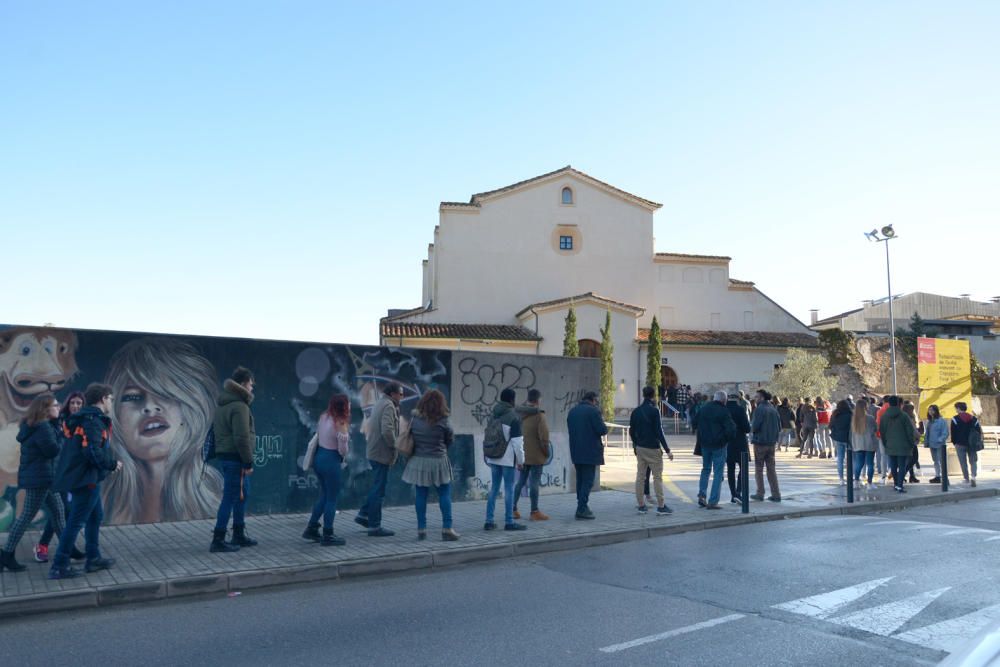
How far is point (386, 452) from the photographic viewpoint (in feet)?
30.7

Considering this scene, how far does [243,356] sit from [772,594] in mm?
7540

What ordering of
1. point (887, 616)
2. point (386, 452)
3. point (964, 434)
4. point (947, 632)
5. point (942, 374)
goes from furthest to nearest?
point (942, 374)
point (964, 434)
point (386, 452)
point (887, 616)
point (947, 632)

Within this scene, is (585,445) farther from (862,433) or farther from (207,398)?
(862,433)

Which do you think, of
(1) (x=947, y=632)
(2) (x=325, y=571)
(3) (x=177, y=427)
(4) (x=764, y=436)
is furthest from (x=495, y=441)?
(1) (x=947, y=632)

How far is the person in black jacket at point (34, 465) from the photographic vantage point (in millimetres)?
7289

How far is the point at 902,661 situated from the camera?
517cm

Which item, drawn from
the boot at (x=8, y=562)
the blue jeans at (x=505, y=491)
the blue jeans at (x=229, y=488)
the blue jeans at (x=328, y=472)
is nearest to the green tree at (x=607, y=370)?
the blue jeans at (x=505, y=491)

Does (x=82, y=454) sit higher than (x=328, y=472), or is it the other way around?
(x=82, y=454)

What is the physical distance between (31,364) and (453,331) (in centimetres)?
3194

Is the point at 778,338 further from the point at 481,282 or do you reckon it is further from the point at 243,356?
the point at 243,356

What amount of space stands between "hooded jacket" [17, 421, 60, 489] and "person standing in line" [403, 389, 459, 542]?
369 cm

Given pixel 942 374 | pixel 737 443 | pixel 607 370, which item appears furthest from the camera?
pixel 607 370

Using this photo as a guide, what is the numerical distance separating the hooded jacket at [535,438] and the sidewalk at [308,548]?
2.94 ft

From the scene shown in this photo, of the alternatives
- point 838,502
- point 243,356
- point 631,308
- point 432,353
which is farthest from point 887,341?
point 243,356
